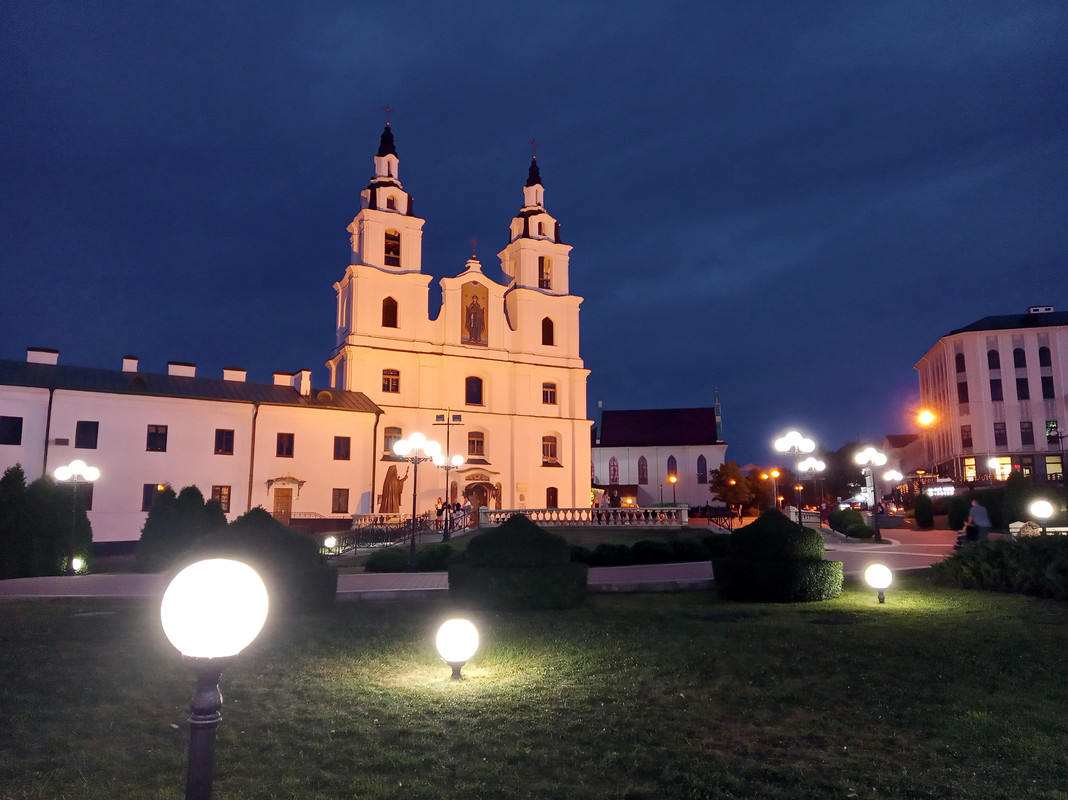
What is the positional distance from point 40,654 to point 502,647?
19.3 ft

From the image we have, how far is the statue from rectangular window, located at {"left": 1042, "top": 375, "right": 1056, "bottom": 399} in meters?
46.3

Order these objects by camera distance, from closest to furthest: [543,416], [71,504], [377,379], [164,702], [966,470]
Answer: [164,702], [71,504], [377,379], [543,416], [966,470]

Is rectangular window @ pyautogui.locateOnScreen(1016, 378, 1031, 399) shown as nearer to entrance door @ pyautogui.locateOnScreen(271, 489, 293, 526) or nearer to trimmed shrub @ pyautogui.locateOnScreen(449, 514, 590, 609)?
entrance door @ pyautogui.locateOnScreen(271, 489, 293, 526)

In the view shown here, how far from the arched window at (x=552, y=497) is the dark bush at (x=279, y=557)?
37882 millimetres

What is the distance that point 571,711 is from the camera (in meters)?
7.25

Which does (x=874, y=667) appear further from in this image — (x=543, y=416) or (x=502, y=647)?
(x=543, y=416)

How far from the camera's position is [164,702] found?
7.67 metres

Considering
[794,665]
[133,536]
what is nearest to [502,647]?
[794,665]

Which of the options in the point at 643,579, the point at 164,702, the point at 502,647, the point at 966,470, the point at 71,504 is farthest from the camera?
the point at 966,470

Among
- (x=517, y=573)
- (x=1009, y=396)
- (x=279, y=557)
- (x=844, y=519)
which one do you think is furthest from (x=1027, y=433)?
(x=279, y=557)

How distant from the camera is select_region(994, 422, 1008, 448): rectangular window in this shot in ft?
182

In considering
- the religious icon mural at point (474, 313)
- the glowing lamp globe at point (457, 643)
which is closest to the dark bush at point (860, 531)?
the glowing lamp globe at point (457, 643)

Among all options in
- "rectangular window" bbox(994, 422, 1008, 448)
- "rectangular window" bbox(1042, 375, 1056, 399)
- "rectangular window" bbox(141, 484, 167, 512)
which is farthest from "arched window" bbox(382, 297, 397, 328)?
"rectangular window" bbox(1042, 375, 1056, 399)

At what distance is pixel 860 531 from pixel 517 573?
21275 millimetres
